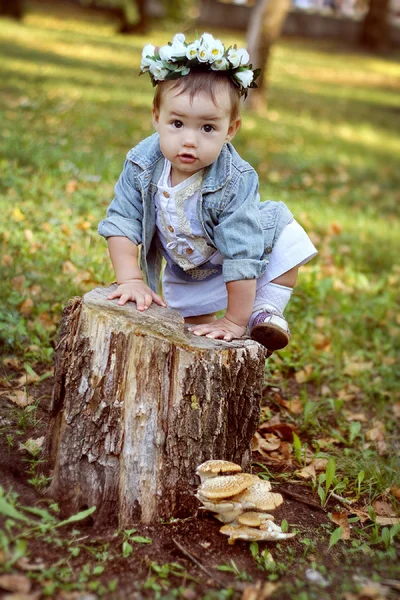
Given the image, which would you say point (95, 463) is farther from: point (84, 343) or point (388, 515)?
point (388, 515)

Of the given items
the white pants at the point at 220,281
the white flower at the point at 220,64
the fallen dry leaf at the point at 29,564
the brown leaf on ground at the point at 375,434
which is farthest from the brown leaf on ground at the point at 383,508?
the white flower at the point at 220,64

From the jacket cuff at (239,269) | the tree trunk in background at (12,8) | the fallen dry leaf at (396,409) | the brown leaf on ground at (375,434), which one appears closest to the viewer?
the jacket cuff at (239,269)

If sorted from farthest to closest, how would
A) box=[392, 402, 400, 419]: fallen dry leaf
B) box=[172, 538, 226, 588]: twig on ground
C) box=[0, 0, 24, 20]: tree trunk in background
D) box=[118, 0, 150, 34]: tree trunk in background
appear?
box=[118, 0, 150, 34]: tree trunk in background < box=[0, 0, 24, 20]: tree trunk in background < box=[392, 402, 400, 419]: fallen dry leaf < box=[172, 538, 226, 588]: twig on ground

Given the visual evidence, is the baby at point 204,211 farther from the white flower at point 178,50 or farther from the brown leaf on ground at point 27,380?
the brown leaf on ground at point 27,380

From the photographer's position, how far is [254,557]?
2529 mm

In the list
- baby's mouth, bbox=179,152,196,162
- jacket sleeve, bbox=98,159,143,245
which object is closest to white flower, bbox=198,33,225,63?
baby's mouth, bbox=179,152,196,162

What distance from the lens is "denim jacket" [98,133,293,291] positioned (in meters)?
2.91

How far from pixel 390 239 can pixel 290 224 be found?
3.79 metres

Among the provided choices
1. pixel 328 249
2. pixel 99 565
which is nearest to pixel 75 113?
pixel 328 249

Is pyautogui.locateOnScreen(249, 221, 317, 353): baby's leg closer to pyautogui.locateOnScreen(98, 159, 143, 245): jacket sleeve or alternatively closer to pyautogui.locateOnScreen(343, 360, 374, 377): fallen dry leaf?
pyautogui.locateOnScreen(98, 159, 143, 245): jacket sleeve

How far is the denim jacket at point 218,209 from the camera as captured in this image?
9.55ft

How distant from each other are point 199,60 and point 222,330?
1.01 m

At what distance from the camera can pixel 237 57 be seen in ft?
8.79

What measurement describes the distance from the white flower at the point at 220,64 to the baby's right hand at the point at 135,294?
0.88 metres
